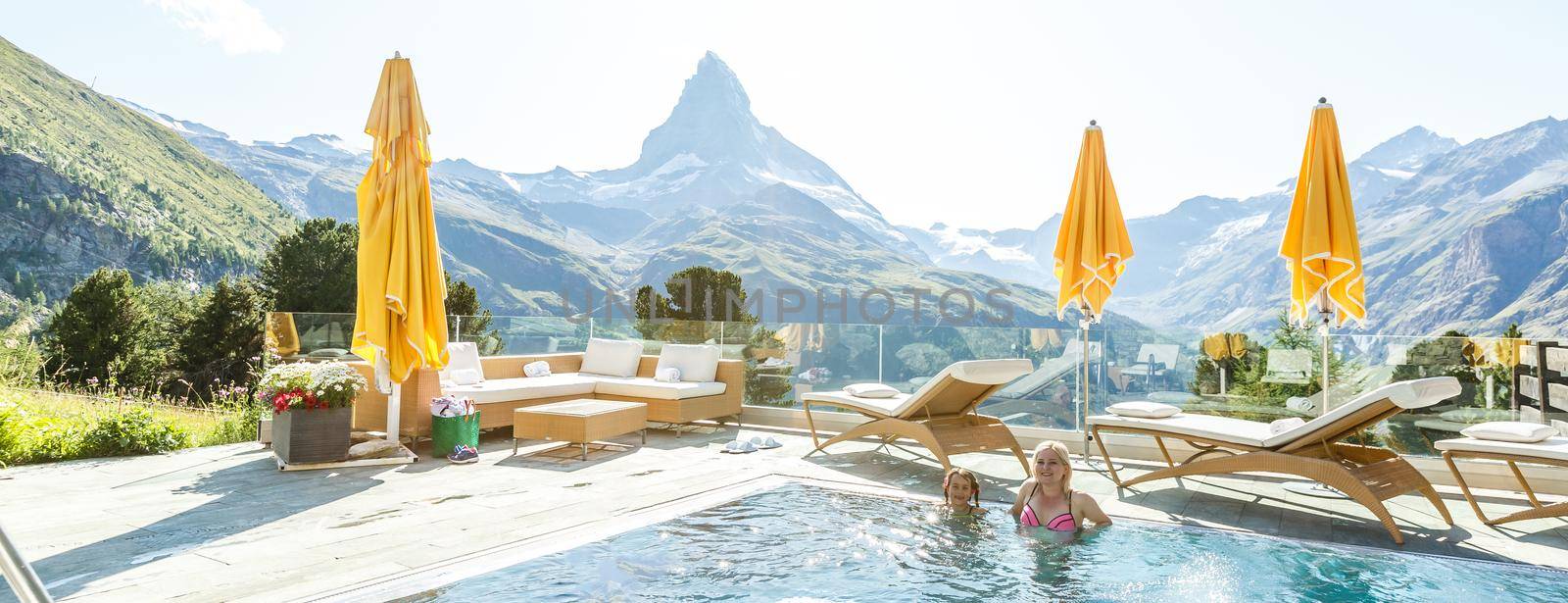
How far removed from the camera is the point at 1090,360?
22.0ft

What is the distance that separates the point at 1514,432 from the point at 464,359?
6.86 metres

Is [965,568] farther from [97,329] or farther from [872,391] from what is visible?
[97,329]

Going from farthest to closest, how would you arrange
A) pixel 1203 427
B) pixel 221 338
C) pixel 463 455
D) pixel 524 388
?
pixel 221 338 → pixel 524 388 → pixel 463 455 → pixel 1203 427

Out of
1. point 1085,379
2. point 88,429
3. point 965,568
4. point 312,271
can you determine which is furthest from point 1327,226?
point 312,271

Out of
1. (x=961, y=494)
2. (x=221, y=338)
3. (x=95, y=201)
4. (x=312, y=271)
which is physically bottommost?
(x=961, y=494)

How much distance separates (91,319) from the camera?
63.7 feet

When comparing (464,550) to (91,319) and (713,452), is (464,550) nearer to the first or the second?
(713,452)

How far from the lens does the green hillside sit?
42688mm

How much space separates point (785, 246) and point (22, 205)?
69.1 m

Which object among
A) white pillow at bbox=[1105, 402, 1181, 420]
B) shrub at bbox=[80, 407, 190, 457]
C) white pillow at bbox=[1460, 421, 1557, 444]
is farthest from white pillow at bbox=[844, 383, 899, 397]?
shrub at bbox=[80, 407, 190, 457]

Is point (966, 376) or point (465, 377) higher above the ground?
point (966, 376)

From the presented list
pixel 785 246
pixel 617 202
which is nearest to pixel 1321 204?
pixel 785 246

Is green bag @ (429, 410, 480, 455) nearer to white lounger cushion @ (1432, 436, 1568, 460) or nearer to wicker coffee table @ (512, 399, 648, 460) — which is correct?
wicker coffee table @ (512, 399, 648, 460)

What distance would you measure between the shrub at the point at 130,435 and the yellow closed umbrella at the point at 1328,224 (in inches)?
286
